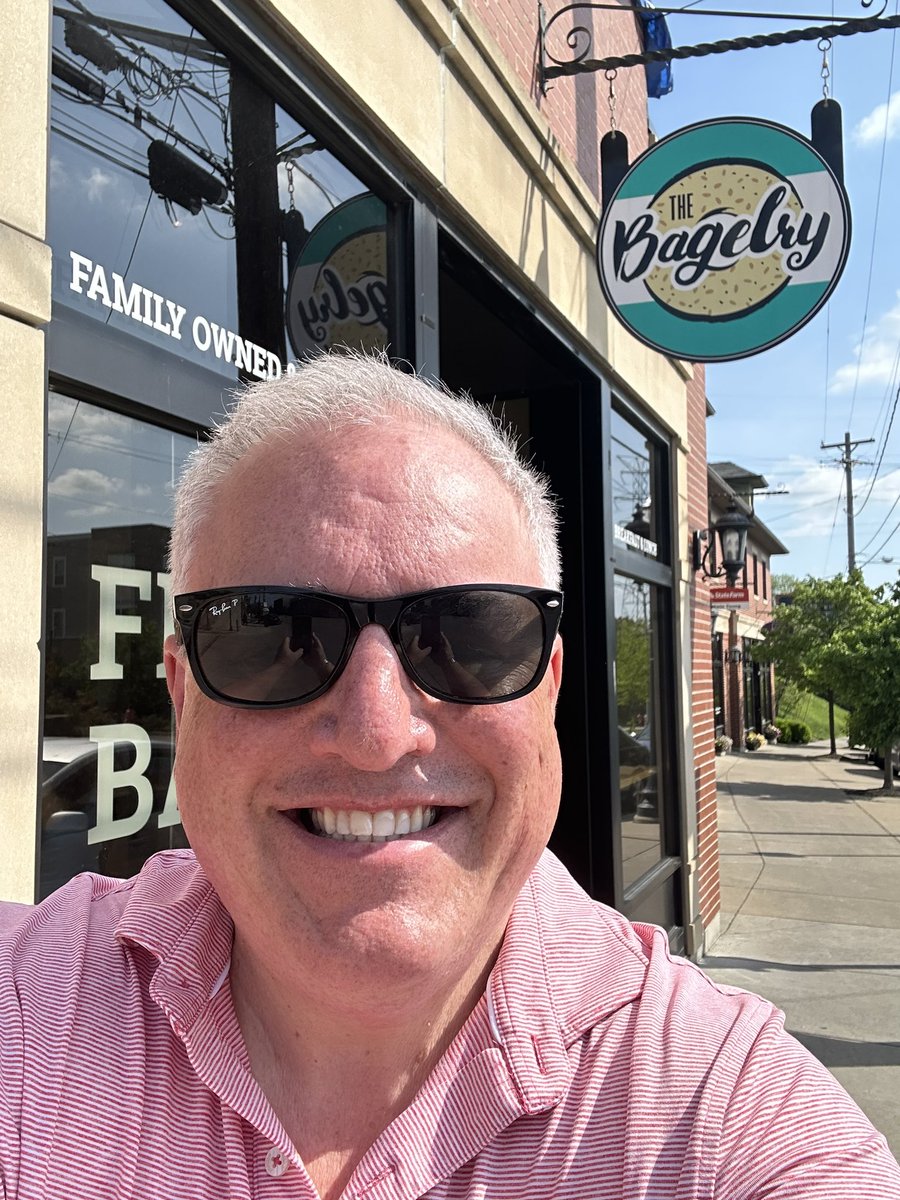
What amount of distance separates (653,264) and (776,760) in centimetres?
2122

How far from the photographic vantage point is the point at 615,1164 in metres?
0.98

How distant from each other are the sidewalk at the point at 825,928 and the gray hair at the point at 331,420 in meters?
4.19

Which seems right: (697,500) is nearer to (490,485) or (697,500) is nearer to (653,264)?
(653,264)

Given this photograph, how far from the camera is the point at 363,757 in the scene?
3.48ft

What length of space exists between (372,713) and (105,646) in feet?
4.75

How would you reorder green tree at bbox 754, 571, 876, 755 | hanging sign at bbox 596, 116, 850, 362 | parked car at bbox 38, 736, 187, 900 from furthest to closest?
green tree at bbox 754, 571, 876, 755
hanging sign at bbox 596, 116, 850, 362
parked car at bbox 38, 736, 187, 900

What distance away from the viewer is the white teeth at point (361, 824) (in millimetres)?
1110

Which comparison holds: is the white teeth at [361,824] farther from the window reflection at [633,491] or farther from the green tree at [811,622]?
the green tree at [811,622]

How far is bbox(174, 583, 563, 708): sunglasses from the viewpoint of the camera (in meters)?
1.10

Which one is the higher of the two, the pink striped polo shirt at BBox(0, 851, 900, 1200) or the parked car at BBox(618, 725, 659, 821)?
the pink striped polo shirt at BBox(0, 851, 900, 1200)

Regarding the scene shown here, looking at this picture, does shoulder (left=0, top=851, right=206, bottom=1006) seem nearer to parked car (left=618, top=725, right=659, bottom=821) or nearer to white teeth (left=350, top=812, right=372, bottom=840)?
white teeth (left=350, top=812, right=372, bottom=840)

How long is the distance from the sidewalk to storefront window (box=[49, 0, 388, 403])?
13.7 feet

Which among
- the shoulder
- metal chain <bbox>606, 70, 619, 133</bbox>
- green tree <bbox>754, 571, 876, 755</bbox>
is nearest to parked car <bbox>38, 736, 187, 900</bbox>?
the shoulder

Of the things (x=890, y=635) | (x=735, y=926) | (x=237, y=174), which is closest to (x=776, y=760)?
(x=890, y=635)
